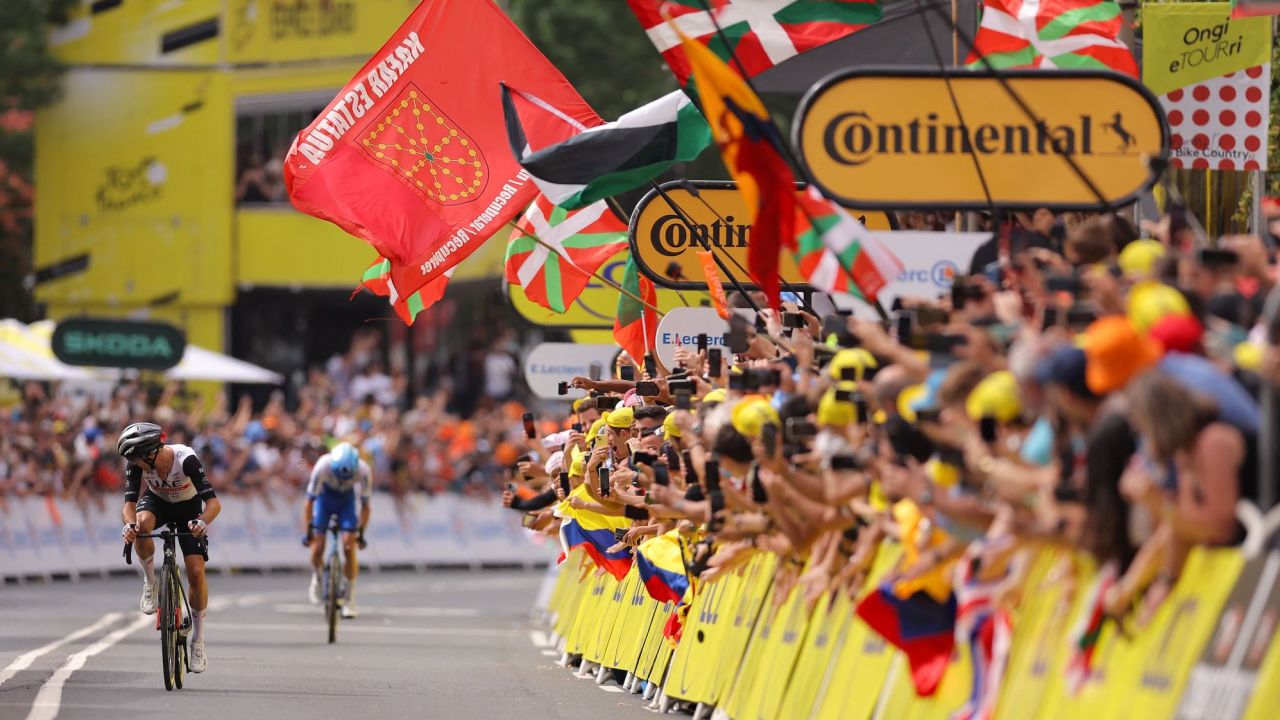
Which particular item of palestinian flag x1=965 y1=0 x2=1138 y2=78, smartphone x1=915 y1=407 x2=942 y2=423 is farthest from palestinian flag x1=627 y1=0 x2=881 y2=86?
smartphone x1=915 y1=407 x2=942 y2=423

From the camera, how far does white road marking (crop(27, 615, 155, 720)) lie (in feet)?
44.8

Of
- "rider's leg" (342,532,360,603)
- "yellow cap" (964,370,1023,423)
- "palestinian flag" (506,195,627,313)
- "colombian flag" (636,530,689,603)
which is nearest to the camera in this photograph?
"yellow cap" (964,370,1023,423)

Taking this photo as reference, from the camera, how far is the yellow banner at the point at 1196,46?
14.9 m

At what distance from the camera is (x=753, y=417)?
1165 centimetres

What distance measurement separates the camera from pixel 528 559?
39875 mm

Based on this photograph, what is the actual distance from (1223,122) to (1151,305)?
7.51 metres

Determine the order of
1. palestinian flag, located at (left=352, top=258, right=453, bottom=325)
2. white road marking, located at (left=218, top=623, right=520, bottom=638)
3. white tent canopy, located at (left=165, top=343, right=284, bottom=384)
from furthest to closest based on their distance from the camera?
white tent canopy, located at (left=165, top=343, right=284, bottom=384)
white road marking, located at (left=218, top=623, right=520, bottom=638)
palestinian flag, located at (left=352, top=258, right=453, bottom=325)

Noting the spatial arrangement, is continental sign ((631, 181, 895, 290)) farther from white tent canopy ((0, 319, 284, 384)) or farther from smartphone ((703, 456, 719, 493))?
white tent canopy ((0, 319, 284, 384))

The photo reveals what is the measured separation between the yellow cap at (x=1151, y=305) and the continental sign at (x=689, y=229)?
358 inches

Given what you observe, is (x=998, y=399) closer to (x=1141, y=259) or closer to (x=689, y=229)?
(x=1141, y=259)

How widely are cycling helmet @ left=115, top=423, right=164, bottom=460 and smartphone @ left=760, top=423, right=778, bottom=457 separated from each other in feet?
19.3

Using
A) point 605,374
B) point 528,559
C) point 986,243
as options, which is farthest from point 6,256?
point 986,243

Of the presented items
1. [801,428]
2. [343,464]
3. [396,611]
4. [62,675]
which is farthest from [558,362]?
[801,428]

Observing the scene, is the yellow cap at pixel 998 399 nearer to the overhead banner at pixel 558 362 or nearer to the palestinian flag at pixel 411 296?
the palestinian flag at pixel 411 296
